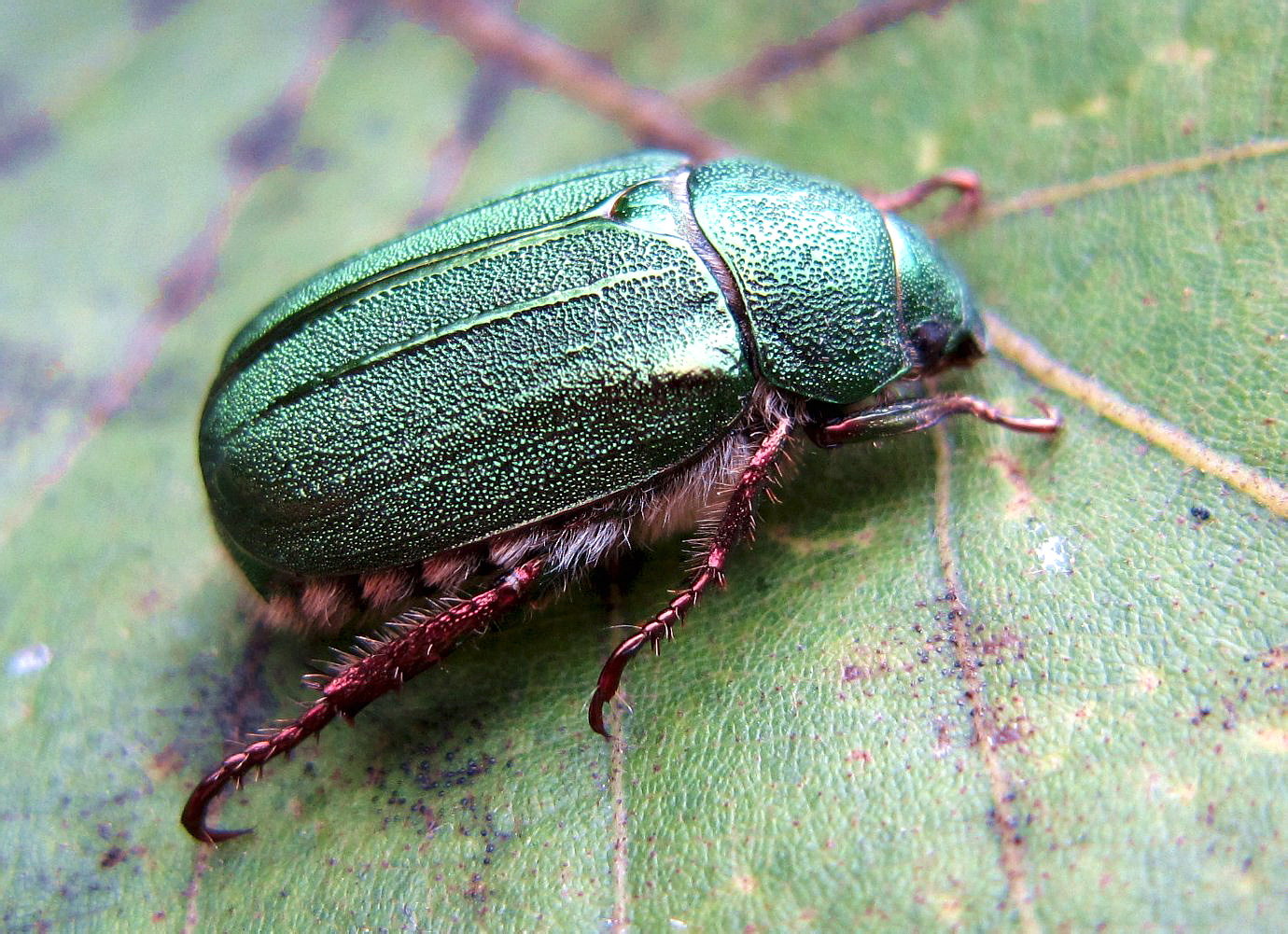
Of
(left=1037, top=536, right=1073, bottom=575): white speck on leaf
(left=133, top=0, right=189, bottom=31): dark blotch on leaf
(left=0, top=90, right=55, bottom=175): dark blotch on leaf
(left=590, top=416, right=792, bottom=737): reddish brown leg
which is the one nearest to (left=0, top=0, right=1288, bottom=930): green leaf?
(left=1037, top=536, right=1073, bottom=575): white speck on leaf

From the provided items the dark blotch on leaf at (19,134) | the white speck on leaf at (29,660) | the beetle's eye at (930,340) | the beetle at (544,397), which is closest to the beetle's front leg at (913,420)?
the beetle at (544,397)

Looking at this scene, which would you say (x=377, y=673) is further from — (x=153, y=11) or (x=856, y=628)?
(x=153, y=11)

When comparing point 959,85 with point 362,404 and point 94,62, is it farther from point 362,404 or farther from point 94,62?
point 94,62

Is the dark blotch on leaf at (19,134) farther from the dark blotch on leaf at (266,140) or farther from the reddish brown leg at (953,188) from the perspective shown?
the reddish brown leg at (953,188)

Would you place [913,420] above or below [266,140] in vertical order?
below

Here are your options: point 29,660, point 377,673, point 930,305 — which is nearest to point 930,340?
point 930,305

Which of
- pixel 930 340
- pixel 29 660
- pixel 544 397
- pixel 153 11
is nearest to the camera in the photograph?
pixel 544 397

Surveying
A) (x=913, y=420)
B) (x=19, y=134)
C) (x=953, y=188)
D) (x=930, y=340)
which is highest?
(x=19, y=134)
